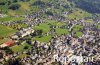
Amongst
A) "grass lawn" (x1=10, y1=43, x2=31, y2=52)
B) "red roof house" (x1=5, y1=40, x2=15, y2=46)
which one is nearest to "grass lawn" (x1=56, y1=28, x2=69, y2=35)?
"red roof house" (x1=5, y1=40, x2=15, y2=46)

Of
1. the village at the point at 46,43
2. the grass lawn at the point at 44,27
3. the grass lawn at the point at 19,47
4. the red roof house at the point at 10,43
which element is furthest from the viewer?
the grass lawn at the point at 44,27

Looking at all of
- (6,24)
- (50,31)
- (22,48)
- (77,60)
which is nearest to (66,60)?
(77,60)

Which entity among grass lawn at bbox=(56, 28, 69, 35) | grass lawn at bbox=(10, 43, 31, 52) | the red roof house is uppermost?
grass lawn at bbox=(10, 43, 31, 52)

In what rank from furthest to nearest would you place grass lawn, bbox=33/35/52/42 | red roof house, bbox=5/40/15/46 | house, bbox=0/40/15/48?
grass lawn, bbox=33/35/52/42 < red roof house, bbox=5/40/15/46 < house, bbox=0/40/15/48

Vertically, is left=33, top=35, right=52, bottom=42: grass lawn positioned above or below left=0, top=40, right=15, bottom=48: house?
below

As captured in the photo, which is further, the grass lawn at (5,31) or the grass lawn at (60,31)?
the grass lawn at (60,31)

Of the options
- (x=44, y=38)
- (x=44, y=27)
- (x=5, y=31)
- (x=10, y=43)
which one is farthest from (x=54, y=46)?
(x=44, y=27)

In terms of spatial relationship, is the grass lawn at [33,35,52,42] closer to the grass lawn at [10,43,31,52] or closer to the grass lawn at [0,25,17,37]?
the grass lawn at [0,25,17,37]

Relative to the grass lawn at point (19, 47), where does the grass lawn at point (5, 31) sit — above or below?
below

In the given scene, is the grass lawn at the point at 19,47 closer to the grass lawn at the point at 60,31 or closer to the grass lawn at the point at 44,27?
the grass lawn at the point at 44,27

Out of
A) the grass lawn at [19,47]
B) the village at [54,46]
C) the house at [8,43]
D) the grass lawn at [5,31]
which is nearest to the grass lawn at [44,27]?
the village at [54,46]

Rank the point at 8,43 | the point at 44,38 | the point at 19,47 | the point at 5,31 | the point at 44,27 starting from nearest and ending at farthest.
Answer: the point at 19,47 → the point at 8,43 → the point at 44,38 → the point at 5,31 → the point at 44,27

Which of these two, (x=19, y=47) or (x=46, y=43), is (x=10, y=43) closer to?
(x=19, y=47)
